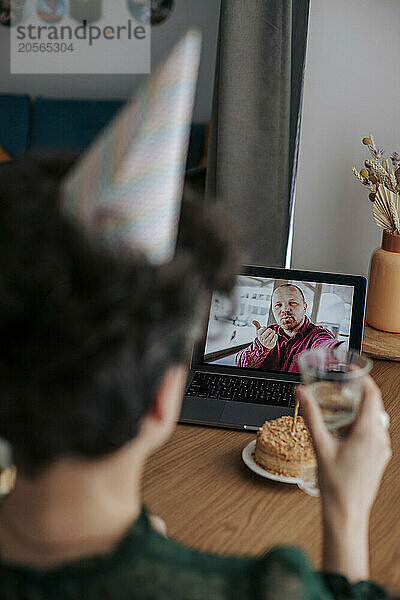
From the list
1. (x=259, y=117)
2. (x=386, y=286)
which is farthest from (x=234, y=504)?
(x=259, y=117)

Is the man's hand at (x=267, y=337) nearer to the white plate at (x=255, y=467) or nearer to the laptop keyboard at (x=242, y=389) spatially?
the laptop keyboard at (x=242, y=389)

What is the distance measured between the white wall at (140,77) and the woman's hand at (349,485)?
1.94 meters

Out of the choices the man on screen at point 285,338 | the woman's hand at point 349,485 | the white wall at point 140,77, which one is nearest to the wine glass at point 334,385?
the woman's hand at point 349,485

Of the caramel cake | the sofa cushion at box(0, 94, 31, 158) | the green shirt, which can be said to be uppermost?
the sofa cushion at box(0, 94, 31, 158)

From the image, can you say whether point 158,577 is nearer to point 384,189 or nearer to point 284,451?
point 284,451

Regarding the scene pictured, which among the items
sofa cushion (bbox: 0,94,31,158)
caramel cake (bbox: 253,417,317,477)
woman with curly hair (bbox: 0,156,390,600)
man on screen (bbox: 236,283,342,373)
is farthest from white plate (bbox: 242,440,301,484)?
sofa cushion (bbox: 0,94,31,158)

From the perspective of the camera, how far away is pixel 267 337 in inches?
59.8

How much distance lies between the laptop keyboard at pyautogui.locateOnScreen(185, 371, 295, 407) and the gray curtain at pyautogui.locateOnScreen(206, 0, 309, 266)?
55 cm

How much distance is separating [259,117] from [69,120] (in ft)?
5.04

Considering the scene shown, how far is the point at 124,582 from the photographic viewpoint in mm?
592

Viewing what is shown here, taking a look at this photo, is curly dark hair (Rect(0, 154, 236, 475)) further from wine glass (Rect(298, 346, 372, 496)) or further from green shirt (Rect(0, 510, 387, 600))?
wine glass (Rect(298, 346, 372, 496))

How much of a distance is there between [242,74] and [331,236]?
1.64ft

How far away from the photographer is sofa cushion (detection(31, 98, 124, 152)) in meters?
3.10

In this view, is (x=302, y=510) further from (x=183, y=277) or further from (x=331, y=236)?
(x=331, y=236)
